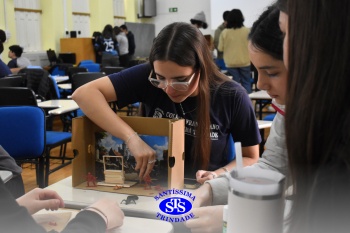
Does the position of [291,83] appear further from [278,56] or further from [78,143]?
[78,143]

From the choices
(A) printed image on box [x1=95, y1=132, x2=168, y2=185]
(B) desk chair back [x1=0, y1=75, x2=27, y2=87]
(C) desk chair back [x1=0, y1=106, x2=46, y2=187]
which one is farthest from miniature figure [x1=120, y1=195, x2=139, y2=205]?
(B) desk chair back [x1=0, y1=75, x2=27, y2=87]

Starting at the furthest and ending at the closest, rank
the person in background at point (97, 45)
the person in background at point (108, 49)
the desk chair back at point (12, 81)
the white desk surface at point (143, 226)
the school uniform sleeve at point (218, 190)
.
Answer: the person in background at point (97, 45) → the person in background at point (108, 49) → the desk chair back at point (12, 81) → the school uniform sleeve at point (218, 190) → the white desk surface at point (143, 226)

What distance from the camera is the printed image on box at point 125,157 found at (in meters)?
1.52

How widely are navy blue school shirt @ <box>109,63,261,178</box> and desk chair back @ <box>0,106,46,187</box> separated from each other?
1.20m

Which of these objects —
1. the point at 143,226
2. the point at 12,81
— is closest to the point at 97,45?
the point at 12,81

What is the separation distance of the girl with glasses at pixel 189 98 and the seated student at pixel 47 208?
0.42m

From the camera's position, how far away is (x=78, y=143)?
1.58m

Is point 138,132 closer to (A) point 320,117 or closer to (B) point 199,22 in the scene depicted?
(A) point 320,117

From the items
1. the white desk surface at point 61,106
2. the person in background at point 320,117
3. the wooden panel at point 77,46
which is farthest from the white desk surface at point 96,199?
the wooden panel at point 77,46

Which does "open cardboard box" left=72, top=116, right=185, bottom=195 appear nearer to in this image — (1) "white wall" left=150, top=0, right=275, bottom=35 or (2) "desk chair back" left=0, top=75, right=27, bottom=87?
(2) "desk chair back" left=0, top=75, right=27, bottom=87

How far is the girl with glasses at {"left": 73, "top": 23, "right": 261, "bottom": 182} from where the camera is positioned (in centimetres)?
166

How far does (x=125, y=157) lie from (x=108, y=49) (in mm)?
7865

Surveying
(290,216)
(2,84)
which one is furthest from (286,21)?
(2,84)

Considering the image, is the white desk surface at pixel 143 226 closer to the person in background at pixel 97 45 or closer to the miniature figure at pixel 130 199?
the miniature figure at pixel 130 199
